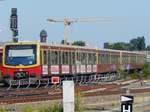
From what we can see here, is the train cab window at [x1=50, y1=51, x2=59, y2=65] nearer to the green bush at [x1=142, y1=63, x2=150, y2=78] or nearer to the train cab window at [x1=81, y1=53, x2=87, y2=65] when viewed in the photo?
the train cab window at [x1=81, y1=53, x2=87, y2=65]

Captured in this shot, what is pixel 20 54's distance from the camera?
39.3 m

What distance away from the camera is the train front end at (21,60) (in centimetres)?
3925

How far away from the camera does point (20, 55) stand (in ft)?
129

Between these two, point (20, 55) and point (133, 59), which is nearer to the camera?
point (20, 55)

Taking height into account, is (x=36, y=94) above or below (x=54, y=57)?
below

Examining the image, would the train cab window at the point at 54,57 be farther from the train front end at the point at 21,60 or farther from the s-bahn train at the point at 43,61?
the train front end at the point at 21,60

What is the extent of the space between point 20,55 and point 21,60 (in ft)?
1.11

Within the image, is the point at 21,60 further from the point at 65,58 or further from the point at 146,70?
the point at 146,70

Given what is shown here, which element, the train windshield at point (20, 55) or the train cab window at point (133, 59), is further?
the train cab window at point (133, 59)

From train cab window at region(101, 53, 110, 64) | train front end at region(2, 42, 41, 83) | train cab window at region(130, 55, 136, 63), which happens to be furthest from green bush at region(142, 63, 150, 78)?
train front end at region(2, 42, 41, 83)

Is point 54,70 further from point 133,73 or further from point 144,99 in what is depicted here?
point 133,73

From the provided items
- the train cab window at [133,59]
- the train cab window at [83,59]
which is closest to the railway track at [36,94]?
the train cab window at [83,59]

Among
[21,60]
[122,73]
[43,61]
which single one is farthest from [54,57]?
[122,73]

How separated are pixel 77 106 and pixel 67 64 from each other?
86.3 ft
